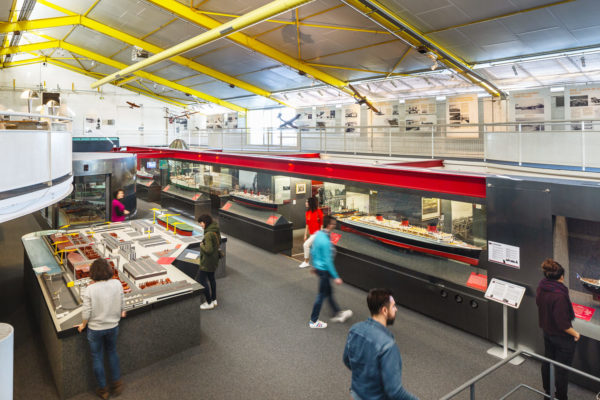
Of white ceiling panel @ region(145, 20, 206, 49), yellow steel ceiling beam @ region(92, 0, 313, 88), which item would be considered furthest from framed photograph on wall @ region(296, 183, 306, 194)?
white ceiling panel @ region(145, 20, 206, 49)

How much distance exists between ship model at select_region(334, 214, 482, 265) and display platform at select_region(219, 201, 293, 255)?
2187mm

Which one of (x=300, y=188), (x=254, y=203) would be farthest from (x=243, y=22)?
(x=254, y=203)

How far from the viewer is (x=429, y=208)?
6465 millimetres

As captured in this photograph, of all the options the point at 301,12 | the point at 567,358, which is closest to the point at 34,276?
the point at 567,358

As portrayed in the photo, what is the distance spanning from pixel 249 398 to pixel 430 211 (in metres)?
4.35

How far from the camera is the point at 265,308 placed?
6.45 metres

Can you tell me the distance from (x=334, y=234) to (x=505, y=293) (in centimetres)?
391

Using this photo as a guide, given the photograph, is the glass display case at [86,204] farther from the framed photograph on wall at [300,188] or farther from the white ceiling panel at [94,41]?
the white ceiling panel at [94,41]

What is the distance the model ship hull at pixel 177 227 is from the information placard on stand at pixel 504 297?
5.88m

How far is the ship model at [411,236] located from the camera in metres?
5.94

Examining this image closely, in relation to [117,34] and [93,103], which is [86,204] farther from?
[93,103]

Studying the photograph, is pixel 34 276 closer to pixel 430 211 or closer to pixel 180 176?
pixel 430 211

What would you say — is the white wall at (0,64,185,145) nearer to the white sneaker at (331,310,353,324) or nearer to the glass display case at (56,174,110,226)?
the glass display case at (56,174,110,226)

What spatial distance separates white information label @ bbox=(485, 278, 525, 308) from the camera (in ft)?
15.5
